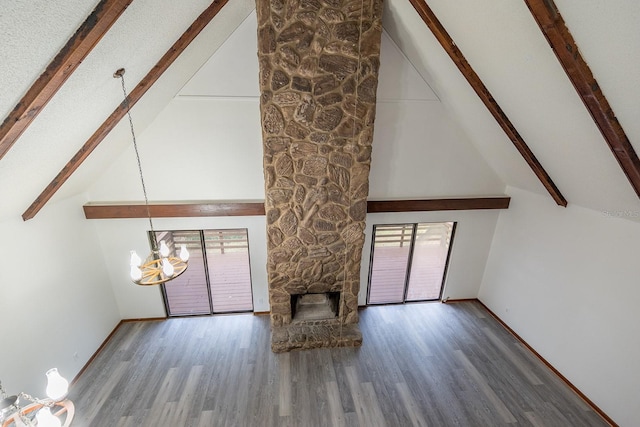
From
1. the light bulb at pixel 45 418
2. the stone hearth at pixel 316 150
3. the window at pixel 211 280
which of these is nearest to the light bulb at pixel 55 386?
the light bulb at pixel 45 418

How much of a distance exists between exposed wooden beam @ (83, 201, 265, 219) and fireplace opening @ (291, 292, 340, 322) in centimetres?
170

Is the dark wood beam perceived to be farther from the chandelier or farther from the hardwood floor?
the chandelier

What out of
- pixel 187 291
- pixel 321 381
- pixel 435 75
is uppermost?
pixel 435 75

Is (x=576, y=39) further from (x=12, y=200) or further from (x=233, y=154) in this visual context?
(x=12, y=200)

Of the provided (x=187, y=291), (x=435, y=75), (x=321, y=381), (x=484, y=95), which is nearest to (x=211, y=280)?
(x=187, y=291)

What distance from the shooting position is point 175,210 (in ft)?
15.0

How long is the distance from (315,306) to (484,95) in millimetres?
4175

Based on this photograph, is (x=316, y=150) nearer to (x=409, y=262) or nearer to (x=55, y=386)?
(x=409, y=262)

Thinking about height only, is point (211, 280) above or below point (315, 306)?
below

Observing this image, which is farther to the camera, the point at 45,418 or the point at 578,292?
the point at 578,292

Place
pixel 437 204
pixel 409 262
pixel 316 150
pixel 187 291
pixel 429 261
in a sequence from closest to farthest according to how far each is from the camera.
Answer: pixel 316 150 → pixel 437 204 → pixel 409 262 → pixel 187 291 → pixel 429 261

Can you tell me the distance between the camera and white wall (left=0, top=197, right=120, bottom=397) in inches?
126

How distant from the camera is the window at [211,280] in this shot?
541cm

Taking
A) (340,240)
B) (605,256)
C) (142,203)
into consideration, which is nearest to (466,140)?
(605,256)
